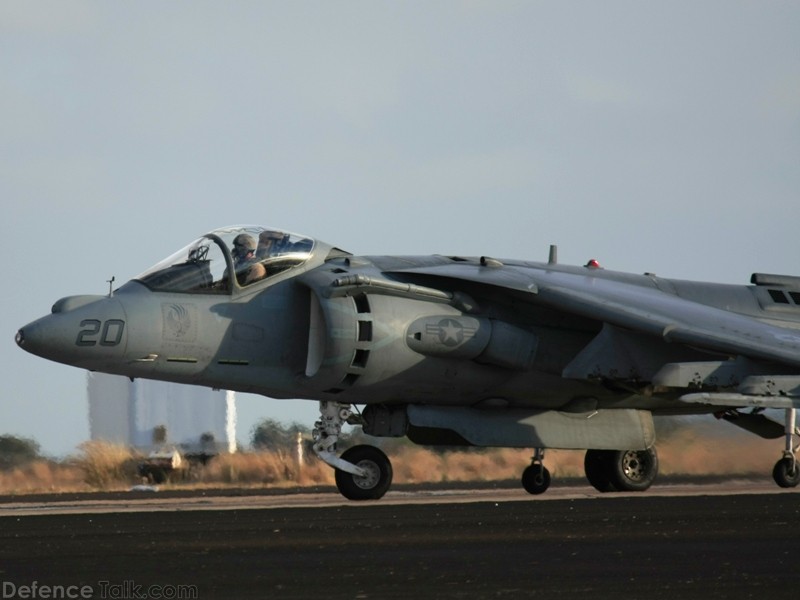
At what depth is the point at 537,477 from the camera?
15859 millimetres

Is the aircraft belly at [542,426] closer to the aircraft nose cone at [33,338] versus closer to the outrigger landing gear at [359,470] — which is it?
the outrigger landing gear at [359,470]

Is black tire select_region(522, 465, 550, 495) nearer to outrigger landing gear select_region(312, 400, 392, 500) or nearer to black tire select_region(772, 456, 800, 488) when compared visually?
outrigger landing gear select_region(312, 400, 392, 500)

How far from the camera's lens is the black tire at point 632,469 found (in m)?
15.8

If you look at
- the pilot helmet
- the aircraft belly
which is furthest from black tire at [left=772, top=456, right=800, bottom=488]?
the pilot helmet

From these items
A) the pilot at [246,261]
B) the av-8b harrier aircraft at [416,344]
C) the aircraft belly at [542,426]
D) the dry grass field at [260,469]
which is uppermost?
the pilot at [246,261]

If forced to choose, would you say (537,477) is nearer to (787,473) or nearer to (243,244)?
(787,473)

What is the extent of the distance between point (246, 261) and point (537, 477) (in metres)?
4.21

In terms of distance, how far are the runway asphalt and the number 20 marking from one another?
61.0 inches

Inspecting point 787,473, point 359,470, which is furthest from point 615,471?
point 359,470

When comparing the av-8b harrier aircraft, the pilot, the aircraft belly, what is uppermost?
the pilot

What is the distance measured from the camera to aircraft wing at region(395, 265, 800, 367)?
45.0 feet

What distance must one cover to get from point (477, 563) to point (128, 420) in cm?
1362

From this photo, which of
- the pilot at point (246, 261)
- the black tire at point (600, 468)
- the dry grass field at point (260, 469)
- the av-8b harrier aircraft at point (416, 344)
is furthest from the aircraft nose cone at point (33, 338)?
the dry grass field at point (260, 469)

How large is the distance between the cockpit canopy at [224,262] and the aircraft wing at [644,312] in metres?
1.28
